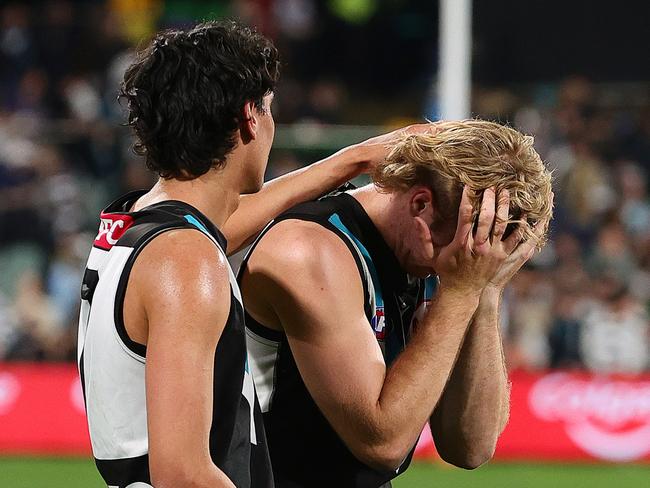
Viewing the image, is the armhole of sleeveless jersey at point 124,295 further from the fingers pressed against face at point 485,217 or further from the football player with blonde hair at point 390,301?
the fingers pressed against face at point 485,217

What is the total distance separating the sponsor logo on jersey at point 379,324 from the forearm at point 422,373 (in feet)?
0.50

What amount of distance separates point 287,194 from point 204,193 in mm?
768

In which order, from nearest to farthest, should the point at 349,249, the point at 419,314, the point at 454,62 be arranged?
the point at 349,249
the point at 419,314
the point at 454,62

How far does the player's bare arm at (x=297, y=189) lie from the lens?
3.48m

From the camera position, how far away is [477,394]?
3365 mm

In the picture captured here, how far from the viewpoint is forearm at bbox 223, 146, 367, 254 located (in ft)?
11.4

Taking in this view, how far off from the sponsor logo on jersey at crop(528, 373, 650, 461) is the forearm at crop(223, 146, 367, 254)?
7087 mm

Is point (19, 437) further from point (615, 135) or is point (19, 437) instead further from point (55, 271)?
point (615, 135)

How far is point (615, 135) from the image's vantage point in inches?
491

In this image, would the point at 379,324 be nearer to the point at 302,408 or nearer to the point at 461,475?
the point at 302,408

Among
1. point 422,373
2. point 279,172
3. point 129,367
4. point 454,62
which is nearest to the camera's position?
point 129,367

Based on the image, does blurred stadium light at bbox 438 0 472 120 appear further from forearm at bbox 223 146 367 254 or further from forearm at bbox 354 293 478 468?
forearm at bbox 354 293 478 468

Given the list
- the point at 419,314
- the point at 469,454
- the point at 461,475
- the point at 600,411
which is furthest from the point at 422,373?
the point at 600,411

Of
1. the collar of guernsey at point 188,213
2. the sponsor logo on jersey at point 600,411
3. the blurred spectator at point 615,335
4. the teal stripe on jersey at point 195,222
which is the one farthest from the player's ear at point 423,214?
the blurred spectator at point 615,335
